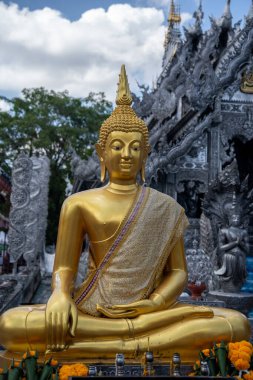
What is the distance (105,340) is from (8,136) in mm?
18226

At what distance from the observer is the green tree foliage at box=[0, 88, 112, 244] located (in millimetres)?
19969

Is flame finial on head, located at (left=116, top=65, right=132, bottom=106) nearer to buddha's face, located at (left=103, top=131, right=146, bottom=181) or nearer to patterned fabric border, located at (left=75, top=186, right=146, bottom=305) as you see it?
buddha's face, located at (left=103, top=131, right=146, bottom=181)

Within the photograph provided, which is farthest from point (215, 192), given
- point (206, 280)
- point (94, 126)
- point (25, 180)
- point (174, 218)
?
point (94, 126)

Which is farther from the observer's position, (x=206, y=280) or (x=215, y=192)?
(x=215, y=192)

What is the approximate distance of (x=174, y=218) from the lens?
3.43m

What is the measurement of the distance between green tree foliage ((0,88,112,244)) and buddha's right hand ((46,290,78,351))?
644 inches

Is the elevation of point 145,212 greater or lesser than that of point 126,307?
greater

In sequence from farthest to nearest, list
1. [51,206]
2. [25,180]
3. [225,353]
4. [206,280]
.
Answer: [51,206] → [25,180] → [206,280] → [225,353]

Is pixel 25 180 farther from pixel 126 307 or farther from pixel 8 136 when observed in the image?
pixel 8 136

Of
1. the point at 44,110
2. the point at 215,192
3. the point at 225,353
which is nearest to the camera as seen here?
the point at 225,353

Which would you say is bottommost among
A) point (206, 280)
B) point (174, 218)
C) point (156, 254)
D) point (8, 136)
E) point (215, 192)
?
point (206, 280)

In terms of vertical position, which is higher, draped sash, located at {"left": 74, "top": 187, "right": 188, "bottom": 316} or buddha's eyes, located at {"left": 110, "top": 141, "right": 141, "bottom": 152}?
buddha's eyes, located at {"left": 110, "top": 141, "right": 141, "bottom": 152}

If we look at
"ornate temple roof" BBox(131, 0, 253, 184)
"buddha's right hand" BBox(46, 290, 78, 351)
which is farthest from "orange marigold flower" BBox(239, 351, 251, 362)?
"ornate temple roof" BBox(131, 0, 253, 184)

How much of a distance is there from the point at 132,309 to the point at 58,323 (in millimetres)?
495
